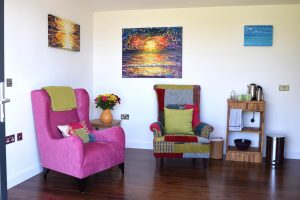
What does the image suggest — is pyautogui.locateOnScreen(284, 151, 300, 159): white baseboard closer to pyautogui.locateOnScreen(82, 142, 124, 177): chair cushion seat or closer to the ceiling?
the ceiling

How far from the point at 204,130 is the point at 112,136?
4.28 ft

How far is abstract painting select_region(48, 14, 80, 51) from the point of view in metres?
3.94

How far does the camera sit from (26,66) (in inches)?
139

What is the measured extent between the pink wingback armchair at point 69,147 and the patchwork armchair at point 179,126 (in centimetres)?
65

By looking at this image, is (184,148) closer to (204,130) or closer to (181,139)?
(181,139)

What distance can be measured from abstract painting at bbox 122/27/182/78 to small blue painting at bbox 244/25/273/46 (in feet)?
3.39

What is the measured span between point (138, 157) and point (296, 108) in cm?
252

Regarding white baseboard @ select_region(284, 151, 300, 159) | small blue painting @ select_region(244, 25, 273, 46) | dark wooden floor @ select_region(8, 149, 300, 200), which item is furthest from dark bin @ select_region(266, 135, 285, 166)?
small blue painting @ select_region(244, 25, 273, 46)

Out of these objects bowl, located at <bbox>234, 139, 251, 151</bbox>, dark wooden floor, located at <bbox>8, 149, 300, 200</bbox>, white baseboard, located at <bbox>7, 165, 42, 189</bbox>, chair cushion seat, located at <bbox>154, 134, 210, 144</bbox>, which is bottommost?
dark wooden floor, located at <bbox>8, 149, 300, 200</bbox>

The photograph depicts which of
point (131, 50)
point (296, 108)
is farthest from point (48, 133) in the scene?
point (296, 108)

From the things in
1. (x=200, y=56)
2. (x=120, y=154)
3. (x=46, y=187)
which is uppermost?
(x=200, y=56)

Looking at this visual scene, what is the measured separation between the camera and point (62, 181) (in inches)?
141

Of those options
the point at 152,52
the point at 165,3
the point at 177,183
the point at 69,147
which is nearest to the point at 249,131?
the point at 177,183

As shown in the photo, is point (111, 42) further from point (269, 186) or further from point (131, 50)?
point (269, 186)
